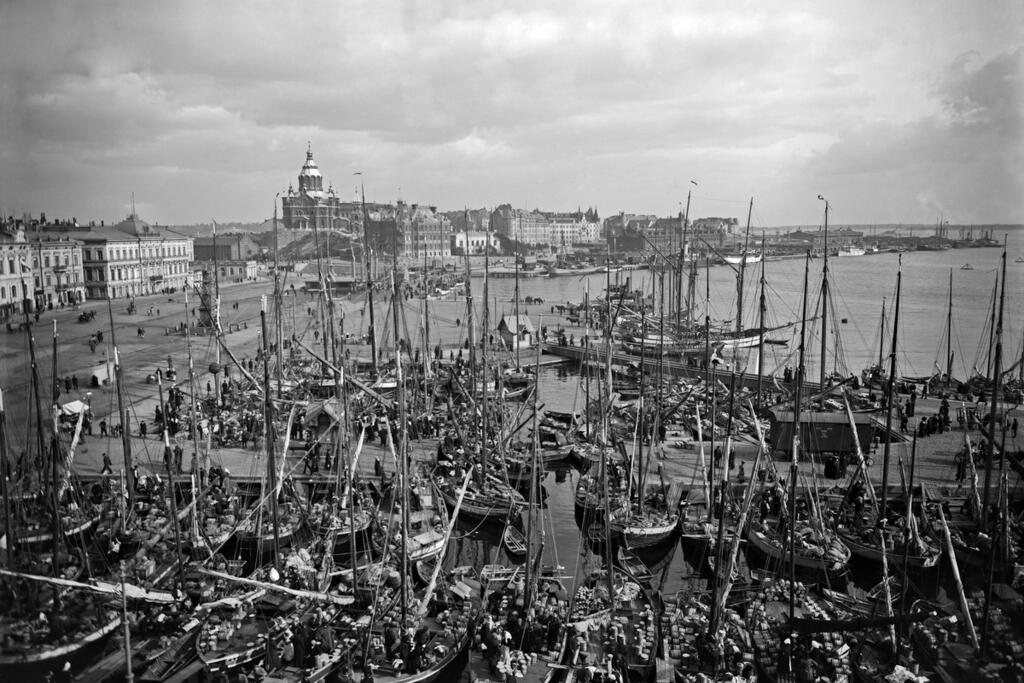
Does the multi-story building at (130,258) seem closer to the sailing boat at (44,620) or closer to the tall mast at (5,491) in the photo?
the tall mast at (5,491)

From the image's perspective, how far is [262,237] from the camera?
7500cm

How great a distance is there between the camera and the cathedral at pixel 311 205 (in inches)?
2672

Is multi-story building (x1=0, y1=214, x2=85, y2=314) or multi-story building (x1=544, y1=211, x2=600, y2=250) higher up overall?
multi-story building (x1=544, y1=211, x2=600, y2=250)

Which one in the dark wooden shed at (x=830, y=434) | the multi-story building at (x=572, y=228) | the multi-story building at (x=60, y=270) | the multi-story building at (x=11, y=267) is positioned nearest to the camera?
the dark wooden shed at (x=830, y=434)

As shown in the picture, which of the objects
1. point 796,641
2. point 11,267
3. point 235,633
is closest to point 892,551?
point 796,641

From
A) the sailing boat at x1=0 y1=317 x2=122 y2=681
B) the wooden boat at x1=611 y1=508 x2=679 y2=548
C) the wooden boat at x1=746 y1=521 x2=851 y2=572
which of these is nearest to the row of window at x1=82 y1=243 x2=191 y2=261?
the sailing boat at x1=0 y1=317 x2=122 y2=681

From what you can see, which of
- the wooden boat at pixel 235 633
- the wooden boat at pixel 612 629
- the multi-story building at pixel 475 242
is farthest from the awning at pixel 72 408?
the multi-story building at pixel 475 242

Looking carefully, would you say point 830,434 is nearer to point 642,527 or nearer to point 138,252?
point 642,527

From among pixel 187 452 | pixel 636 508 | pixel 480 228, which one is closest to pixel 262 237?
pixel 480 228

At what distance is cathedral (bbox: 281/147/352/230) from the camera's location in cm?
6788

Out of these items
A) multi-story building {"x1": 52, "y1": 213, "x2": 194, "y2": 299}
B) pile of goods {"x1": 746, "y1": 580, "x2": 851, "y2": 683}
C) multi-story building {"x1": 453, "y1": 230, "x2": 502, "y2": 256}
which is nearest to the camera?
pile of goods {"x1": 746, "y1": 580, "x2": 851, "y2": 683}

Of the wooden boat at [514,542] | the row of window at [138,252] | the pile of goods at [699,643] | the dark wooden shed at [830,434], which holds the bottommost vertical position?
the wooden boat at [514,542]

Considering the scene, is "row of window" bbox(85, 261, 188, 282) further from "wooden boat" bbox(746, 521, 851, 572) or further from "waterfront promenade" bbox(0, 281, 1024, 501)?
Answer: "wooden boat" bbox(746, 521, 851, 572)

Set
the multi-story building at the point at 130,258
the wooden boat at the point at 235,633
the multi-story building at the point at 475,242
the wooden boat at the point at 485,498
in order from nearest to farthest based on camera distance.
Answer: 1. the wooden boat at the point at 235,633
2. the wooden boat at the point at 485,498
3. the multi-story building at the point at 130,258
4. the multi-story building at the point at 475,242
